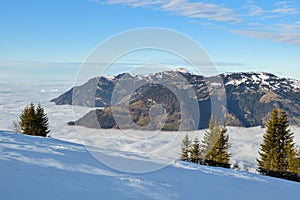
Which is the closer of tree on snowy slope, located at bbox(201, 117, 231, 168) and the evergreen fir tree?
the evergreen fir tree

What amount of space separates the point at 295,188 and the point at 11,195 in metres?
9.58

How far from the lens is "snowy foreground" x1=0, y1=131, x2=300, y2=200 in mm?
7070

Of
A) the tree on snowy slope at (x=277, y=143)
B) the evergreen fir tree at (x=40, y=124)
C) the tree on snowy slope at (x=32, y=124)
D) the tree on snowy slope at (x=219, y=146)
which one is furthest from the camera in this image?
the tree on snowy slope at (x=219, y=146)

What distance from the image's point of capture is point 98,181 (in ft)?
27.2

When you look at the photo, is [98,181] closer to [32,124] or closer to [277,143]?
[32,124]

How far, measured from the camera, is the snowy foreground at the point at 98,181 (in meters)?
7.07

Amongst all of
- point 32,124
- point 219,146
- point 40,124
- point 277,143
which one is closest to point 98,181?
point 32,124

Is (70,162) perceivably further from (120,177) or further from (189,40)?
(189,40)

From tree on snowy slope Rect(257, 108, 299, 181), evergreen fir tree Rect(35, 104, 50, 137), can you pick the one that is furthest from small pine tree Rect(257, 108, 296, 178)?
evergreen fir tree Rect(35, 104, 50, 137)

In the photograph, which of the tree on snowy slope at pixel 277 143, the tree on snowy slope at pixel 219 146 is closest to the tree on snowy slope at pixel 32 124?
the tree on snowy slope at pixel 219 146

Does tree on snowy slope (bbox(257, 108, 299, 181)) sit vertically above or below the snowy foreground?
below

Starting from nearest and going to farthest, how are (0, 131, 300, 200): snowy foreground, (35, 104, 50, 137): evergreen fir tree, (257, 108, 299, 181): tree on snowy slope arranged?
1. (0, 131, 300, 200): snowy foreground
2. (257, 108, 299, 181): tree on snowy slope
3. (35, 104, 50, 137): evergreen fir tree

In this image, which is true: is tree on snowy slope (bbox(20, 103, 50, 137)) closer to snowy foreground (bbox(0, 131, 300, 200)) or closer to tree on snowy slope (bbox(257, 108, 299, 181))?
snowy foreground (bbox(0, 131, 300, 200))

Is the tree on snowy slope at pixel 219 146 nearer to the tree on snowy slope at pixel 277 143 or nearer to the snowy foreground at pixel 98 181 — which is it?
the tree on snowy slope at pixel 277 143
